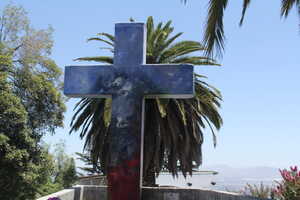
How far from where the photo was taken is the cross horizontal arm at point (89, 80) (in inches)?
351

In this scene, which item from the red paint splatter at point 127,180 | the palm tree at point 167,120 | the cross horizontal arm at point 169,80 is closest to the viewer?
the red paint splatter at point 127,180

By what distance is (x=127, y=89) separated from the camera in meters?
8.70

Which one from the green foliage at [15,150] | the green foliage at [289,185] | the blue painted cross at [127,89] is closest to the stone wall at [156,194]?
the green foliage at [289,185]

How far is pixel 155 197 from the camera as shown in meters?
11.0

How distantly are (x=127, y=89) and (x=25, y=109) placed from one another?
15423 millimetres

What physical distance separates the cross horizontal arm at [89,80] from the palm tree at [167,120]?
5.90 meters

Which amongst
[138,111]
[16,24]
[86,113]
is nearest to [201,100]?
[86,113]

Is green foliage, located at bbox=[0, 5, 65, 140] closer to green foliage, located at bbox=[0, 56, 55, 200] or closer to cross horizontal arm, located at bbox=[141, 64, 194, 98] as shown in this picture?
green foliage, located at bbox=[0, 56, 55, 200]

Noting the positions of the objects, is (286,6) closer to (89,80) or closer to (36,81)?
(89,80)

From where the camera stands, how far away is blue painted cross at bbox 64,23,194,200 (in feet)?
27.2

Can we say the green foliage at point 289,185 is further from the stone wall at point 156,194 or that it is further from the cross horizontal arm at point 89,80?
the cross horizontal arm at point 89,80

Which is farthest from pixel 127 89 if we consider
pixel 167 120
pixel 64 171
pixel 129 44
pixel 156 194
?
pixel 64 171

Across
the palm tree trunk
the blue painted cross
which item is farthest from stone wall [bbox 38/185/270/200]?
the palm tree trunk

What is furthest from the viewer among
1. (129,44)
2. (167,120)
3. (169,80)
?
(167,120)
